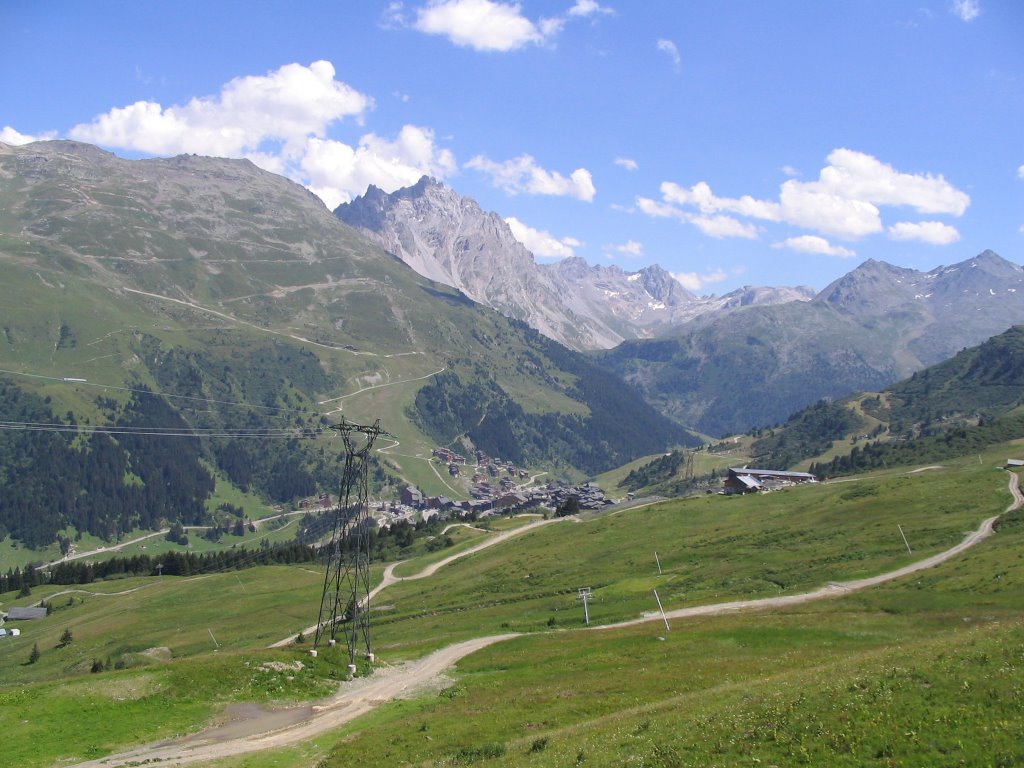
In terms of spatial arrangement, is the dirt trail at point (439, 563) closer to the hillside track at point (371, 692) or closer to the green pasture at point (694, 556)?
the green pasture at point (694, 556)

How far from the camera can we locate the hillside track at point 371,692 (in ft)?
131

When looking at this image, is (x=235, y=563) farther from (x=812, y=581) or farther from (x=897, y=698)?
(x=897, y=698)

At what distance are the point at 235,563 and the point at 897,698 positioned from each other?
184 m

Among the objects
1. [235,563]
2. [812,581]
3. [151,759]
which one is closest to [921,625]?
[812,581]

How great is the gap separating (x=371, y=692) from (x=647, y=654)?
786 inches

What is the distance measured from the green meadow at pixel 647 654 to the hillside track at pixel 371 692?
59.9 inches

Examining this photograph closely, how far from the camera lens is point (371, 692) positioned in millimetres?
53656

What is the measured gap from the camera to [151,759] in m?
38.8

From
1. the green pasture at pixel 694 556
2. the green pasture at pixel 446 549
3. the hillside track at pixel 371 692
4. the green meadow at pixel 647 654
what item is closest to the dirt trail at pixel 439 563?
the green pasture at pixel 446 549

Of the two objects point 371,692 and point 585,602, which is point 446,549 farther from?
point 371,692

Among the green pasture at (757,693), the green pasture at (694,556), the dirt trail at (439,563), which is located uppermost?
the green pasture at (757,693)

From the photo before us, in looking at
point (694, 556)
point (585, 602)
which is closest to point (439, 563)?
point (694, 556)

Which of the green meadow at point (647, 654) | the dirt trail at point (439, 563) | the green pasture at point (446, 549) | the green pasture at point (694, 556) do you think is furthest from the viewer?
the green pasture at point (446, 549)

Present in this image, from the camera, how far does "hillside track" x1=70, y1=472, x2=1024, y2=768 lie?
40.0 m
